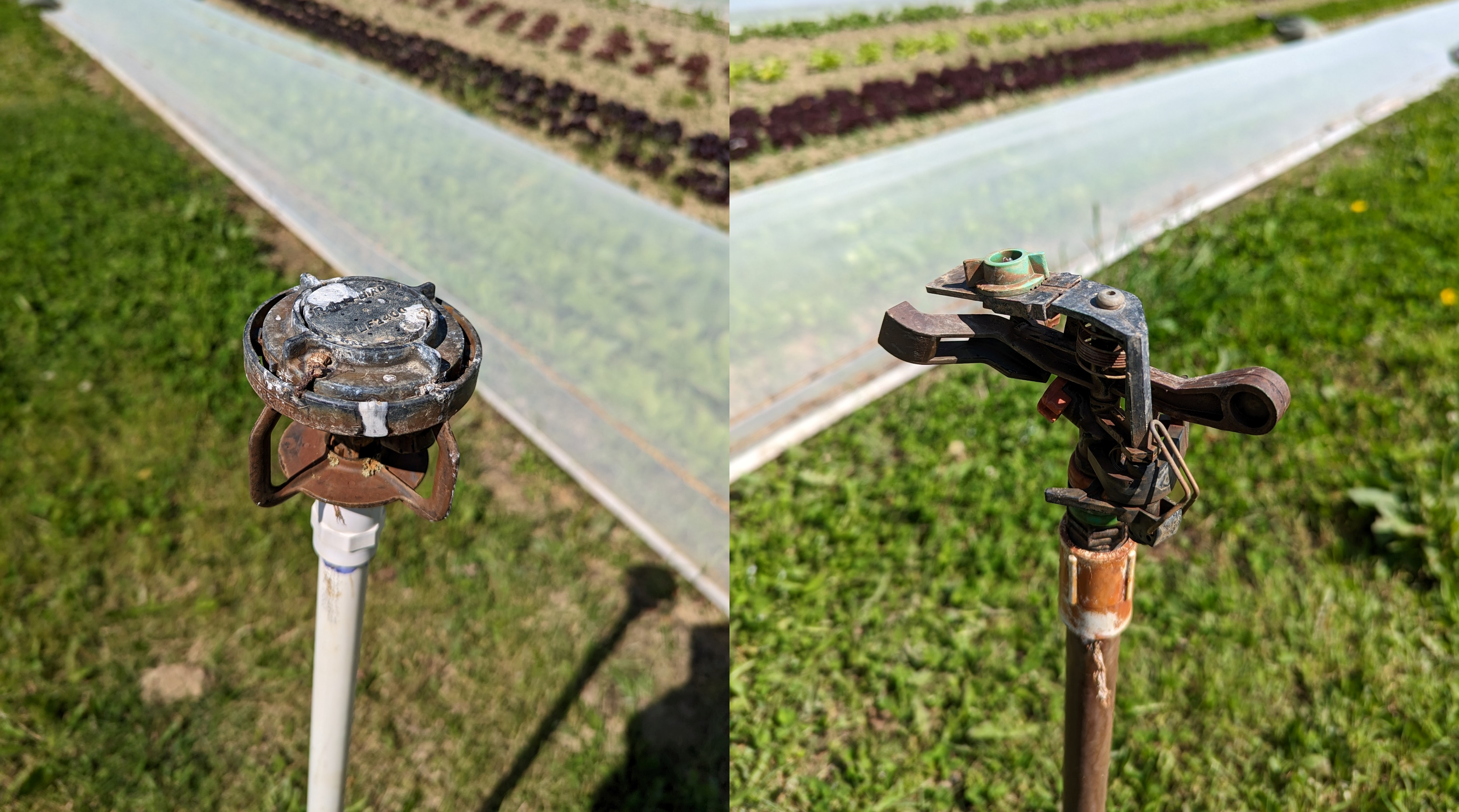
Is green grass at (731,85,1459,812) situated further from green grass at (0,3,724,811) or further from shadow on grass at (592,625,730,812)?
green grass at (0,3,724,811)

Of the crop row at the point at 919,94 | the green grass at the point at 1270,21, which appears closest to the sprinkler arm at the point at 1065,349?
the crop row at the point at 919,94

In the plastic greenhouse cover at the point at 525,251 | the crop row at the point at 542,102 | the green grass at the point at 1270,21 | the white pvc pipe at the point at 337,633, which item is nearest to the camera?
the white pvc pipe at the point at 337,633

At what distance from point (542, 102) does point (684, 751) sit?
250 inches

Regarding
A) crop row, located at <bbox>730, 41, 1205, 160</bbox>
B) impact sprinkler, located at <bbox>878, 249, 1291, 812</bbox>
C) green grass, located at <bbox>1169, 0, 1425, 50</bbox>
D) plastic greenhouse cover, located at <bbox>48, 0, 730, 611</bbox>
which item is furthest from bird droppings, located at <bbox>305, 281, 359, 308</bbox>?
green grass, located at <bbox>1169, 0, 1425, 50</bbox>

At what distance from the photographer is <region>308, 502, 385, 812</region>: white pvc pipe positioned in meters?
1.33

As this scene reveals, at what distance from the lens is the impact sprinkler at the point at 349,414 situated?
1.08m

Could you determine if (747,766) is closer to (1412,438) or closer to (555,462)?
(555,462)

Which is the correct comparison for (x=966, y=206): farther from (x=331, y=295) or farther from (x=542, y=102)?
(x=331, y=295)

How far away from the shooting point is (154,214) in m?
5.72

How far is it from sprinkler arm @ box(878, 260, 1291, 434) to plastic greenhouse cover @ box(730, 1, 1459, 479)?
2675 mm

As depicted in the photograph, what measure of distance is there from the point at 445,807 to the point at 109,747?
1.11 metres

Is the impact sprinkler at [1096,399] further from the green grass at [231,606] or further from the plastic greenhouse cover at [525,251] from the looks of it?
the plastic greenhouse cover at [525,251]

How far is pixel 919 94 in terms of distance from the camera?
786cm

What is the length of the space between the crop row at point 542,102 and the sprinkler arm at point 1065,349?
450cm
